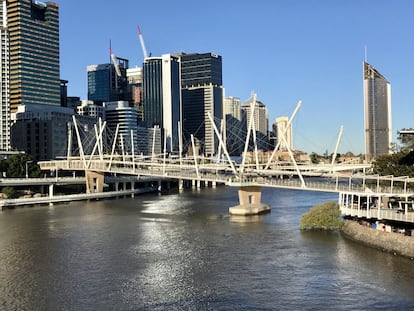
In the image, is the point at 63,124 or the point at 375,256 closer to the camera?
the point at 375,256

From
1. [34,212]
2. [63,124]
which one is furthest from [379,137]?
[34,212]

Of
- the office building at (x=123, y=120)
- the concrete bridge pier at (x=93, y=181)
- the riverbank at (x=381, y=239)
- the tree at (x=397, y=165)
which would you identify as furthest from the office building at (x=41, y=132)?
the riverbank at (x=381, y=239)

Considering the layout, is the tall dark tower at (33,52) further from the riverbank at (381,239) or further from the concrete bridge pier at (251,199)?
the riverbank at (381,239)

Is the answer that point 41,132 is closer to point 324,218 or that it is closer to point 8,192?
point 8,192

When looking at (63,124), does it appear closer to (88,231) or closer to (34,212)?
(34,212)

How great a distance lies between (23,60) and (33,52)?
4310mm

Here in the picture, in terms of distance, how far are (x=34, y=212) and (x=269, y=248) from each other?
104ft

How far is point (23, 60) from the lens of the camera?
140 meters

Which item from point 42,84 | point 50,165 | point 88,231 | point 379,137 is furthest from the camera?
point 379,137

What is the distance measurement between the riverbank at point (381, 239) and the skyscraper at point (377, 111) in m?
132

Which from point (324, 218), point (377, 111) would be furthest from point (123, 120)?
point (324, 218)

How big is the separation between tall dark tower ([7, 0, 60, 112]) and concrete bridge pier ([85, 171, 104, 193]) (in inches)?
2631

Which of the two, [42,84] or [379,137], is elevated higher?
[42,84]

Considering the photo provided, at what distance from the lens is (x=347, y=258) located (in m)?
29.9
